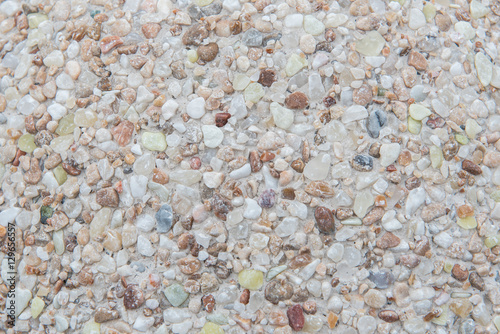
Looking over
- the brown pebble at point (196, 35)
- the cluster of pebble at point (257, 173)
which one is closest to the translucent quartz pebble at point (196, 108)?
the cluster of pebble at point (257, 173)

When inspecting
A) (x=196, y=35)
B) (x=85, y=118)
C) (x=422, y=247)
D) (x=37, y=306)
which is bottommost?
(x=37, y=306)

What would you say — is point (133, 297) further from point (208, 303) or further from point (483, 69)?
point (483, 69)

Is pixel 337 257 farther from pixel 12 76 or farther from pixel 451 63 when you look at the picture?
pixel 12 76

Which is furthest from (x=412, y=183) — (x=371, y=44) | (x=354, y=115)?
(x=371, y=44)

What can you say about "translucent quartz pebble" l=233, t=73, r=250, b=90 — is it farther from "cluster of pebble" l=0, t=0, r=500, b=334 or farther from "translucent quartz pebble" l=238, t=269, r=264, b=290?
"translucent quartz pebble" l=238, t=269, r=264, b=290

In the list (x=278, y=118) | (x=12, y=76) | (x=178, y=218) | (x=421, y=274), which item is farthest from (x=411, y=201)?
(x=12, y=76)
